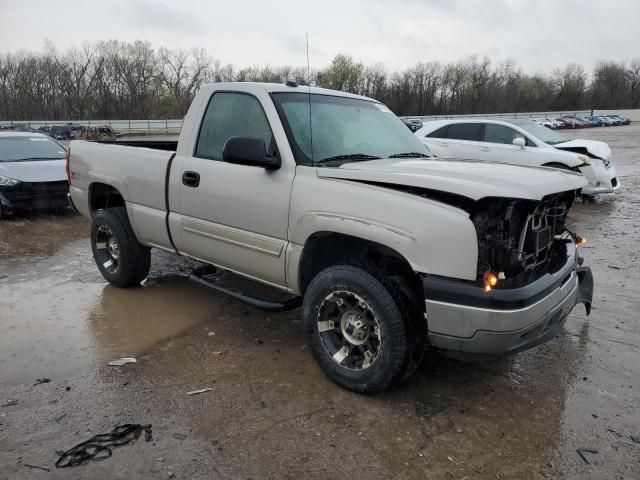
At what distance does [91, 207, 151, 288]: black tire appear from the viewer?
5.20 metres

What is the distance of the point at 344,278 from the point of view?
10.7 ft

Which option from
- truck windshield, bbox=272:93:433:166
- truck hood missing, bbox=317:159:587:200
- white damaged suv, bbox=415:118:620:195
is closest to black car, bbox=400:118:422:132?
truck windshield, bbox=272:93:433:166

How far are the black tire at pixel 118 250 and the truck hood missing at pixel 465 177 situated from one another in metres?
2.66

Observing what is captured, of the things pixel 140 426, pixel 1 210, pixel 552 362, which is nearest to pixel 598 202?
pixel 552 362

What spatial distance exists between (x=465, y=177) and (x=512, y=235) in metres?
0.45

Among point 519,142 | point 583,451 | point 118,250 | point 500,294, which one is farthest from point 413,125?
point 583,451

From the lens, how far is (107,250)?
18.4 ft

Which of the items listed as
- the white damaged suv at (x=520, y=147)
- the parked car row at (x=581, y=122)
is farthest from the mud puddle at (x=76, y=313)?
the parked car row at (x=581, y=122)

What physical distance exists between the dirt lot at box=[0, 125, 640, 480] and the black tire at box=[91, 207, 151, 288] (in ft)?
0.97

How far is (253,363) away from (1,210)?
745 centimetres

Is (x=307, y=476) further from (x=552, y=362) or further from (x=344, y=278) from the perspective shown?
(x=552, y=362)

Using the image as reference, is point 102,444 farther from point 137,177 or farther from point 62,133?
point 62,133

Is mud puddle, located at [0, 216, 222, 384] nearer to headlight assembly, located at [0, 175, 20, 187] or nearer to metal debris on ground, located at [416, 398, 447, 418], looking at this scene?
metal debris on ground, located at [416, 398, 447, 418]

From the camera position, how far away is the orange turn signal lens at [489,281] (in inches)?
109
